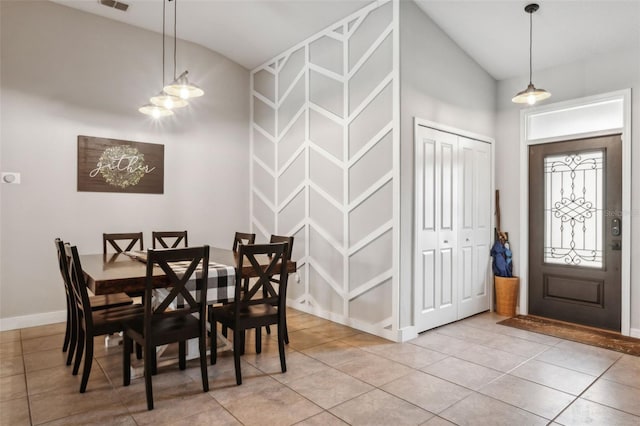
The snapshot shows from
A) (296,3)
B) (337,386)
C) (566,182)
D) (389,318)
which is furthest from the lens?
(566,182)

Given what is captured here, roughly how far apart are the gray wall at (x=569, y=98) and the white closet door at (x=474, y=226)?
0.25 meters

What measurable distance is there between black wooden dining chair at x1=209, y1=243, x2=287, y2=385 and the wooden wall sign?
2.43 metres

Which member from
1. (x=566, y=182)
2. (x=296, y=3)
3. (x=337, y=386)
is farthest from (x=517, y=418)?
(x=296, y=3)

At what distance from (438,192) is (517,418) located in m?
2.31

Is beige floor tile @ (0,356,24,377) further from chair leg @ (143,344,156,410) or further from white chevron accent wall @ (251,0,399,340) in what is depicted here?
white chevron accent wall @ (251,0,399,340)

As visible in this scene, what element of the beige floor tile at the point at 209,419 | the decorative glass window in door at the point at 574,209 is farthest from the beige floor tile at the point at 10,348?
the decorative glass window in door at the point at 574,209

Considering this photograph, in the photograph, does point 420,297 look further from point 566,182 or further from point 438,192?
point 566,182

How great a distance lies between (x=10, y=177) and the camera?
4.00 metres

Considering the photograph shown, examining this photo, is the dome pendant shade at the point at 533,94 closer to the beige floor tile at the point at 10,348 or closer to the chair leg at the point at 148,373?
the chair leg at the point at 148,373

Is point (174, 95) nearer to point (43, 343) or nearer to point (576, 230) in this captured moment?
point (43, 343)

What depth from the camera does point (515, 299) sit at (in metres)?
4.66

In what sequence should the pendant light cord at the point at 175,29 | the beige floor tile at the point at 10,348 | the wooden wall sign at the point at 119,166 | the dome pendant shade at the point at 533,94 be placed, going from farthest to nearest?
1. the wooden wall sign at the point at 119,166
2. the pendant light cord at the point at 175,29
3. the dome pendant shade at the point at 533,94
4. the beige floor tile at the point at 10,348

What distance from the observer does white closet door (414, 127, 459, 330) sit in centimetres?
391

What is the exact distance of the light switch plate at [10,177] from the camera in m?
3.97
